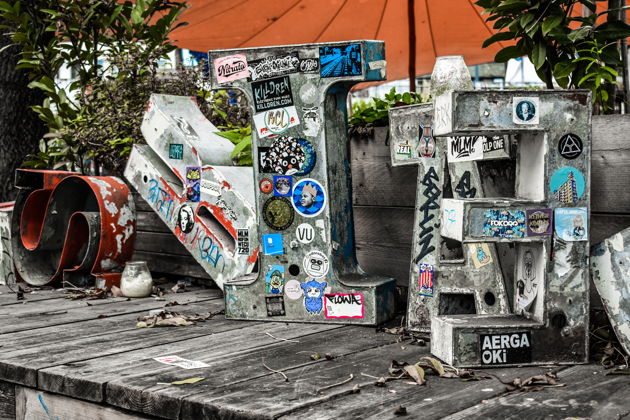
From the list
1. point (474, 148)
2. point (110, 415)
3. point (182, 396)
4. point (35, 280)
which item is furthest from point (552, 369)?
point (35, 280)

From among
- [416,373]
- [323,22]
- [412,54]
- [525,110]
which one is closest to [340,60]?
[525,110]

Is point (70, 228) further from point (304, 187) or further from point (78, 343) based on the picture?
point (304, 187)

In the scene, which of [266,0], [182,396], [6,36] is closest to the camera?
[182,396]

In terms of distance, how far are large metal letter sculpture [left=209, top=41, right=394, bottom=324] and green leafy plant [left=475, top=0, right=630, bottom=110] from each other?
653 millimetres

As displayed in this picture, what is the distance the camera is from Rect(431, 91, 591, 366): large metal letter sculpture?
275 cm

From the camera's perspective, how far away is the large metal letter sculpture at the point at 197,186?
169 inches

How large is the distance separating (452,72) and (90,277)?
2.73 meters

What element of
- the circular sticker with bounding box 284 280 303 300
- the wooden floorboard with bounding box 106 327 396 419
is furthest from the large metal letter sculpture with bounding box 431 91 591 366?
the circular sticker with bounding box 284 280 303 300

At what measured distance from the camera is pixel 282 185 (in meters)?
3.71

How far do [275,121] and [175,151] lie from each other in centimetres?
109

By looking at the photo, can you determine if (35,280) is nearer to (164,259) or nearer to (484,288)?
(164,259)

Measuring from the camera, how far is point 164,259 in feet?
17.2

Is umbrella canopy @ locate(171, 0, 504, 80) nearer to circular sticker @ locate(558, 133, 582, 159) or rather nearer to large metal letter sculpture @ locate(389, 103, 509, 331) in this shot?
large metal letter sculpture @ locate(389, 103, 509, 331)

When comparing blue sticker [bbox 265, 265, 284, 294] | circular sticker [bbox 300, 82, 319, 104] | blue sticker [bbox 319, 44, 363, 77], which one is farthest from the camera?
blue sticker [bbox 265, 265, 284, 294]
